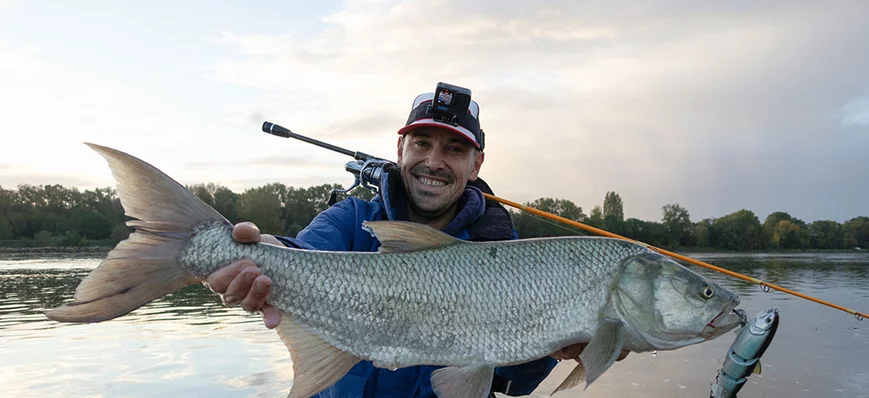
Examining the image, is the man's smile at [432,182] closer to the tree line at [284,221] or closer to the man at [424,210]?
the man at [424,210]

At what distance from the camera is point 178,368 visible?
1153 centimetres

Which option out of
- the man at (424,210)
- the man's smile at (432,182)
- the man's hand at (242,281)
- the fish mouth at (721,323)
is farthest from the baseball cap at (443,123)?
the fish mouth at (721,323)

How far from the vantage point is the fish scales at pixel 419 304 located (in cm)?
282

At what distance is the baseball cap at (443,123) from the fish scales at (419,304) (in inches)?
53.7

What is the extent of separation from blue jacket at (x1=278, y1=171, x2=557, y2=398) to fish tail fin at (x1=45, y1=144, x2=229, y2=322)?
70cm

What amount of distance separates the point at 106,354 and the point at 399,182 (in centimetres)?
1150

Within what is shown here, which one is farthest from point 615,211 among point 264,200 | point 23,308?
point 23,308

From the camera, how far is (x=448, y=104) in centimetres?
404

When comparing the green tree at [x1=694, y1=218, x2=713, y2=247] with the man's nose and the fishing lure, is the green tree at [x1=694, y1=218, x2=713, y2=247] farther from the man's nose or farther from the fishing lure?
the man's nose

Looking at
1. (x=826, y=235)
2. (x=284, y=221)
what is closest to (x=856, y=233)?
(x=826, y=235)

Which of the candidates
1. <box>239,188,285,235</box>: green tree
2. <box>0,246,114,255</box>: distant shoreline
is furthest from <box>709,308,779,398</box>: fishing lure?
<box>0,246,114,255</box>: distant shoreline

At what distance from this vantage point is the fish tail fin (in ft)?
8.04

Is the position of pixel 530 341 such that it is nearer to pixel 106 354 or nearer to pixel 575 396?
pixel 575 396

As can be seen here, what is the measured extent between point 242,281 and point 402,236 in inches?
30.7
